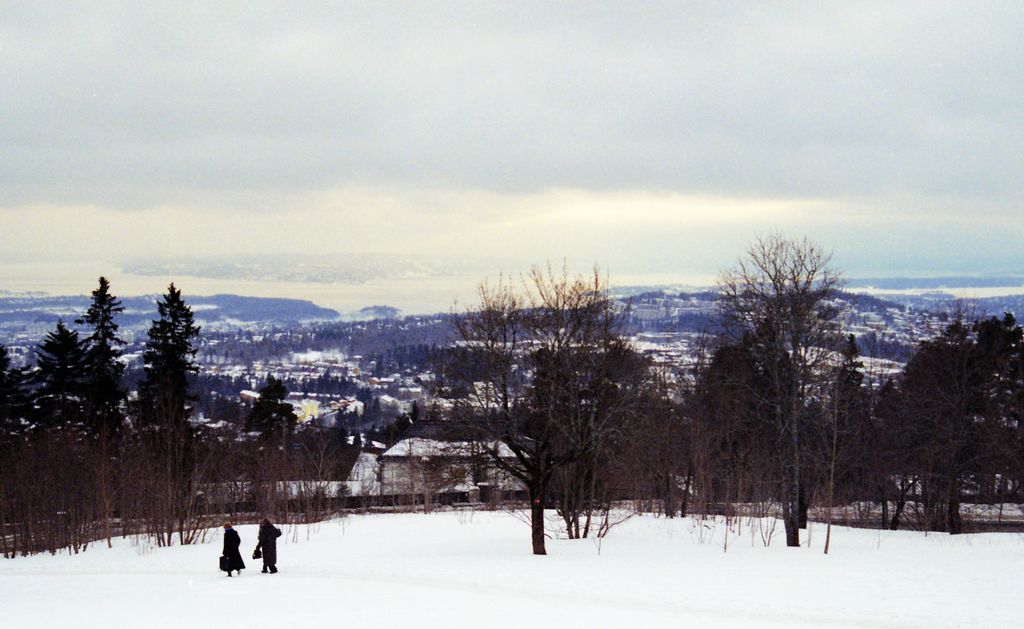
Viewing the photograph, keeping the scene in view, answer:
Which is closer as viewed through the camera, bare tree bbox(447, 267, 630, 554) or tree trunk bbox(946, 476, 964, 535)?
bare tree bbox(447, 267, 630, 554)

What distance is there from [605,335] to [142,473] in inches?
853

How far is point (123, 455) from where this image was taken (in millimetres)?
40875

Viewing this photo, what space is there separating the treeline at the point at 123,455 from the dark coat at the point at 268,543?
39.9ft

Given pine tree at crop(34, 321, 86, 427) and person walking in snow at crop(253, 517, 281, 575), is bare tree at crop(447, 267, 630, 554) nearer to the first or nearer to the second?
person walking in snow at crop(253, 517, 281, 575)

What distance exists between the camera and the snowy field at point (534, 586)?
16.3 m

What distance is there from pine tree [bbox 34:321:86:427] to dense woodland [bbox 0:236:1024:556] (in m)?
0.13

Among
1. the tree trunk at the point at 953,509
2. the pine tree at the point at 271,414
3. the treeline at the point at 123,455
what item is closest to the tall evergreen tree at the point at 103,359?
the treeline at the point at 123,455

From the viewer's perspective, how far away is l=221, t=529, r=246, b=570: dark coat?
21656 mm

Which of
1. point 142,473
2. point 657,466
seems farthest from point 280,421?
point 657,466

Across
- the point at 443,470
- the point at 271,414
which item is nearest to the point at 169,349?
the point at 271,414

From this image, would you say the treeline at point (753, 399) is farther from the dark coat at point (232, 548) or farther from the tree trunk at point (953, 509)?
the dark coat at point (232, 548)

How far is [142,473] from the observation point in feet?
119

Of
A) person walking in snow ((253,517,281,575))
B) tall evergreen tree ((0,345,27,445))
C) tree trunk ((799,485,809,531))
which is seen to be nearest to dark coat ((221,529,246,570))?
person walking in snow ((253,517,281,575))

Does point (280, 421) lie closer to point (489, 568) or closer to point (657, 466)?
point (657, 466)
